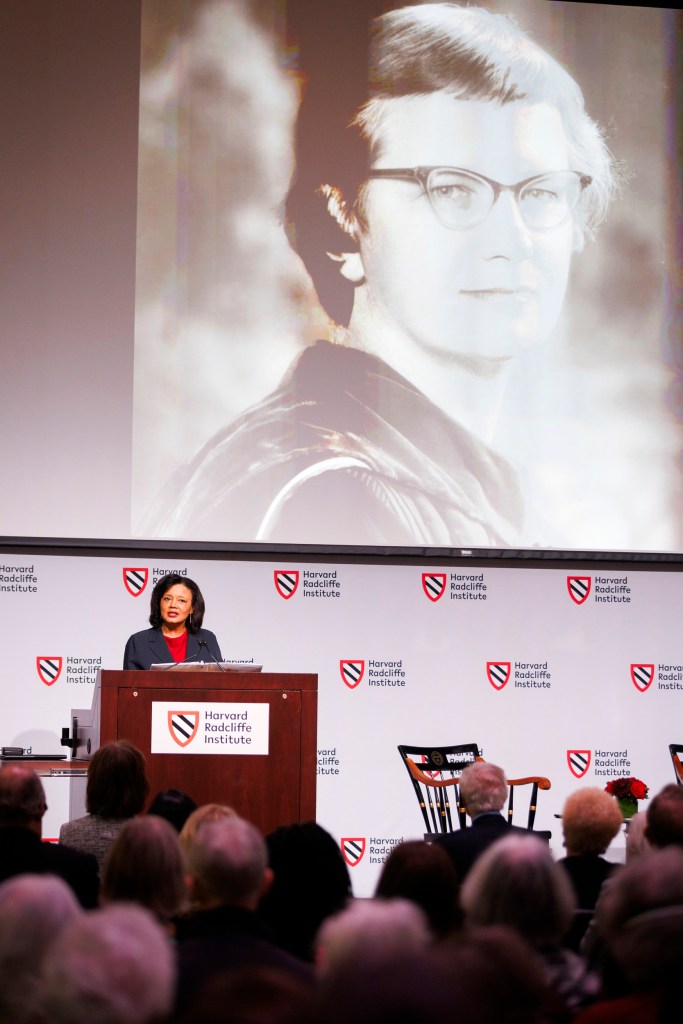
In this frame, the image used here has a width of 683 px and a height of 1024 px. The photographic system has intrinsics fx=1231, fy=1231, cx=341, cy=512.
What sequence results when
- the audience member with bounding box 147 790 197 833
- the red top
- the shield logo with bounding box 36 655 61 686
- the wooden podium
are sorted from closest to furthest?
the audience member with bounding box 147 790 197 833 < the wooden podium < the red top < the shield logo with bounding box 36 655 61 686

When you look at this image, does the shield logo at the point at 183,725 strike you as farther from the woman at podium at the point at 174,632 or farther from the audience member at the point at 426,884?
the audience member at the point at 426,884

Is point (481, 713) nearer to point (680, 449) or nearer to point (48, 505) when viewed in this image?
point (680, 449)

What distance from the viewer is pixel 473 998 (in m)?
1.49

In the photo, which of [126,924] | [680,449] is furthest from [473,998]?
[680,449]

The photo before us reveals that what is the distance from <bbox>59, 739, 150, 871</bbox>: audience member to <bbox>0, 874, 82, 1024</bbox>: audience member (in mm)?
1546

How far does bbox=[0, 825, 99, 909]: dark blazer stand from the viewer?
2.99 m

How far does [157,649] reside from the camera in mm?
5273

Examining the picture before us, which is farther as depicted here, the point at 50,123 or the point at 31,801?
the point at 50,123

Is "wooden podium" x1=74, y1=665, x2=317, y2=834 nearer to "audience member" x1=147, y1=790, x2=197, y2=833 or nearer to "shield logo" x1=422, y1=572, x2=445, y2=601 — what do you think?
"audience member" x1=147, y1=790, x2=197, y2=833

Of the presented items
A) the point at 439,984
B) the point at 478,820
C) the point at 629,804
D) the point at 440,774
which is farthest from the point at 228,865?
the point at 440,774

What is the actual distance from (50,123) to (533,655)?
3.85m

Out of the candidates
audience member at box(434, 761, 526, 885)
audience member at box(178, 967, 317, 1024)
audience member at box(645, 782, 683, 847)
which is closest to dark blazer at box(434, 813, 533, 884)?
audience member at box(434, 761, 526, 885)

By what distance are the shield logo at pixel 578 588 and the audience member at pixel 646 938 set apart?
14.9 ft

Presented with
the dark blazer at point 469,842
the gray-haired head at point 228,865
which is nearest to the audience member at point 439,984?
the gray-haired head at point 228,865
